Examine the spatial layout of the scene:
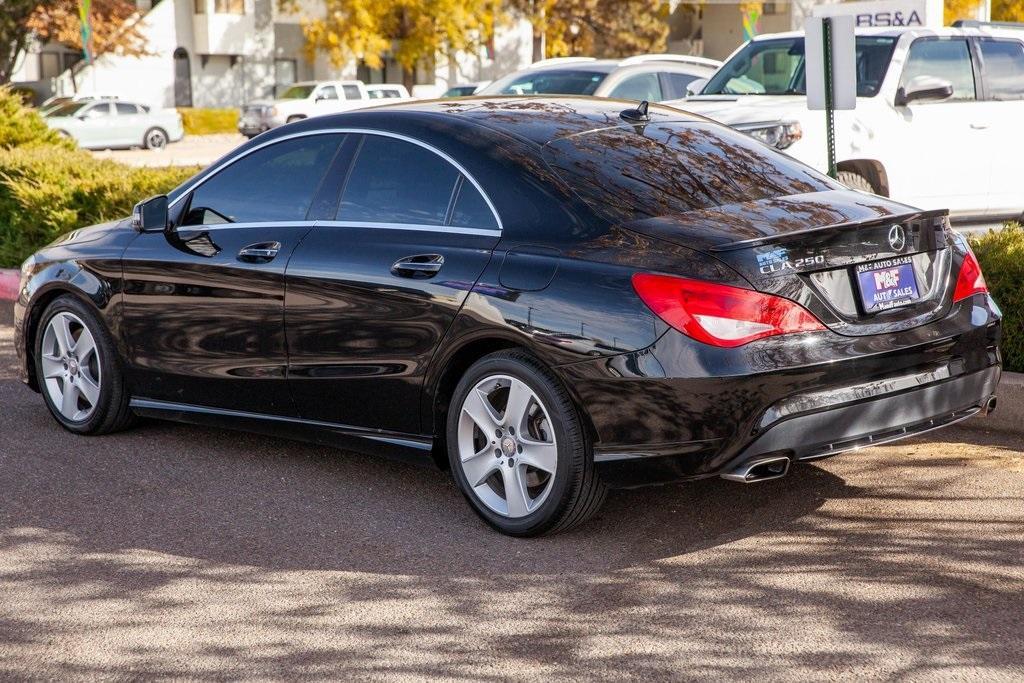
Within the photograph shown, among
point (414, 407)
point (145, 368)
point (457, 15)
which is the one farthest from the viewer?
point (457, 15)

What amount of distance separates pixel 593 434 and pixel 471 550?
2.21ft

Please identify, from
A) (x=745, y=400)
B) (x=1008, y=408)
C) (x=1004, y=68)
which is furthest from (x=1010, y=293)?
(x=1004, y=68)

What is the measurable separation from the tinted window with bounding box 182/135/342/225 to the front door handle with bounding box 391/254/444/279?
0.75 meters

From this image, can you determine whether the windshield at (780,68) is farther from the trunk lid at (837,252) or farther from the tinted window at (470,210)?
the tinted window at (470,210)

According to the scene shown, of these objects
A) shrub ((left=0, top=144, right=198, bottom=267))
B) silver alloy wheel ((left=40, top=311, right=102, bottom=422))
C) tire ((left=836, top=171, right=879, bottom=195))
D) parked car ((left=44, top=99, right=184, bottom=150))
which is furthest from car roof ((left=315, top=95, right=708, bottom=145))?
parked car ((left=44, top=99, right=184, bottom=150))

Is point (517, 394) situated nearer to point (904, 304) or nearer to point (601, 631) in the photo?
point (601, 631)

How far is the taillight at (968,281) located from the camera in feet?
17.2

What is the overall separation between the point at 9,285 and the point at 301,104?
33.0 meters

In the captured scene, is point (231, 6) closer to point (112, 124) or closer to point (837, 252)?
point (112, 124)

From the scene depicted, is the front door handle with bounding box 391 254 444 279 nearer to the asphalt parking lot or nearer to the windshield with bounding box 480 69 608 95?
the asphalt parking lot

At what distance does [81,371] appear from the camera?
6906 mm

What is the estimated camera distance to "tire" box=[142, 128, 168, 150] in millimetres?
40312

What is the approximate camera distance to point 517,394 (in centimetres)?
508

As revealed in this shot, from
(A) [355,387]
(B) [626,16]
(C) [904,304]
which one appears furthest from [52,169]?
(B) [626,16]
